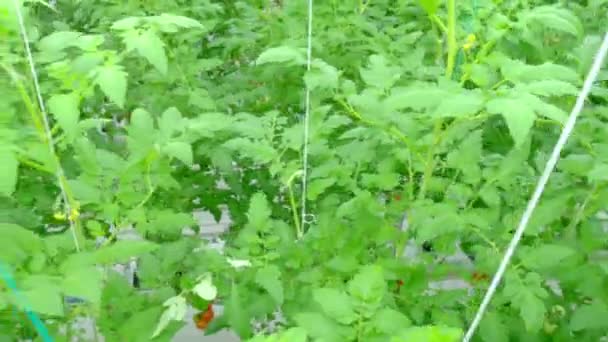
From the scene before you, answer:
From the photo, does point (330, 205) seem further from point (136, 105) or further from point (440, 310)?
point (136, 105)

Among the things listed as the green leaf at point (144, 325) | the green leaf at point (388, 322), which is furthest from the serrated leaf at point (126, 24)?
the green leaf at point (388, 322)

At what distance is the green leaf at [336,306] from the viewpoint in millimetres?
1286

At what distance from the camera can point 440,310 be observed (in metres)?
1.64

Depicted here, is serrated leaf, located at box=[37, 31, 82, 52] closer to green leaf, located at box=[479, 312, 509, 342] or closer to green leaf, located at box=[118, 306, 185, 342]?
green leaf, located at box=[118, 306, 185, 342]

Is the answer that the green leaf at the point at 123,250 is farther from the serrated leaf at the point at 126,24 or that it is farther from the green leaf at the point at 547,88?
the green leaf at the point at 547,88

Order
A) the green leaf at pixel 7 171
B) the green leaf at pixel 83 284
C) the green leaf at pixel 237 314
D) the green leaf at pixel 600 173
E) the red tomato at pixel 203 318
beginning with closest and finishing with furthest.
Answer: the green leaf at pixel 7 171
the green leaf at pixel 83 284
the green leaf at pixel 600 173
the green leaf at pixel 237 314
the red tomato at pixel 203 318

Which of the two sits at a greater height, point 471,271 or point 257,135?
point 257,135

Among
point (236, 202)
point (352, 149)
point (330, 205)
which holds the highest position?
point (352, 149)

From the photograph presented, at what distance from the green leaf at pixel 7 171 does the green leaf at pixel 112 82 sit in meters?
0.21

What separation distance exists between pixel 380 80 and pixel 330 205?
0.35 m

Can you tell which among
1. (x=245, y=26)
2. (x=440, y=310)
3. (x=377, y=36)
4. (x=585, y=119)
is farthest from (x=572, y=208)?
(x=245, y=26)

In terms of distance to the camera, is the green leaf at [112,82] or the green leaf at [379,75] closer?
the green leaf at [112,82]

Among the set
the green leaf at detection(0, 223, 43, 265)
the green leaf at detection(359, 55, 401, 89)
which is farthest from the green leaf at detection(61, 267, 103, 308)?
the green leaf at detection(359, 55, 401, 89)

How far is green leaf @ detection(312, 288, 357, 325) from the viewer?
129 cm
